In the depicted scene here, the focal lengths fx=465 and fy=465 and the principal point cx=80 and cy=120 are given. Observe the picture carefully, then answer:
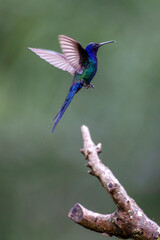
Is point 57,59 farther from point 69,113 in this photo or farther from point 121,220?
point 69,113

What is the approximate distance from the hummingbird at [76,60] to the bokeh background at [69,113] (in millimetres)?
1607

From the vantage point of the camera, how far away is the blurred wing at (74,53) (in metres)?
2.06

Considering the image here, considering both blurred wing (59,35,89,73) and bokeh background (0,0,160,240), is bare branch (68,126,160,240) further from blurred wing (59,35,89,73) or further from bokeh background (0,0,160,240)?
bokeh background (0,0,160,240)

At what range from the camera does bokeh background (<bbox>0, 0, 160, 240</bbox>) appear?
160 inches

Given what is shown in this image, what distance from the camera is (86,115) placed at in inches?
164

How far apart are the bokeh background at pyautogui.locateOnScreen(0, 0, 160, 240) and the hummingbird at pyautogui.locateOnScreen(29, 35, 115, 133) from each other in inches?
63.3

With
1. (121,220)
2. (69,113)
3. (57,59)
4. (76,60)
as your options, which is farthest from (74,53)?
(69,113)

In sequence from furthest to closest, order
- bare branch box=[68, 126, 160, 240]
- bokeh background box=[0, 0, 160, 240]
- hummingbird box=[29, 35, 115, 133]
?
bokeh background box=[0, 0, 160, 240]
hummingbird box=[29, 35, 115, 133]
bare branch box=[68, 126, 160, 240]

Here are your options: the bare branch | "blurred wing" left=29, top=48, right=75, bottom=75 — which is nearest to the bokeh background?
"blurred wing" left=29, top=48, right=75, bottom=75

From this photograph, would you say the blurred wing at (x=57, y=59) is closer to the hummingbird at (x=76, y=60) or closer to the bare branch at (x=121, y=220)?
the hummingbird at (x=76, y=60)

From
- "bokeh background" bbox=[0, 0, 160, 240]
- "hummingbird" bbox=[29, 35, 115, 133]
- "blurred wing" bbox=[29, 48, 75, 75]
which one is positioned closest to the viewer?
"hummingbird" bbox=[29, 35, 115, 133]

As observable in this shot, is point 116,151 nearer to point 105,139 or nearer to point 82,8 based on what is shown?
point 105,139

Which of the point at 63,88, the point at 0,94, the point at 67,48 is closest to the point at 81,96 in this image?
the point at 63,88

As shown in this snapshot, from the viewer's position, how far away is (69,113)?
14.0ft
